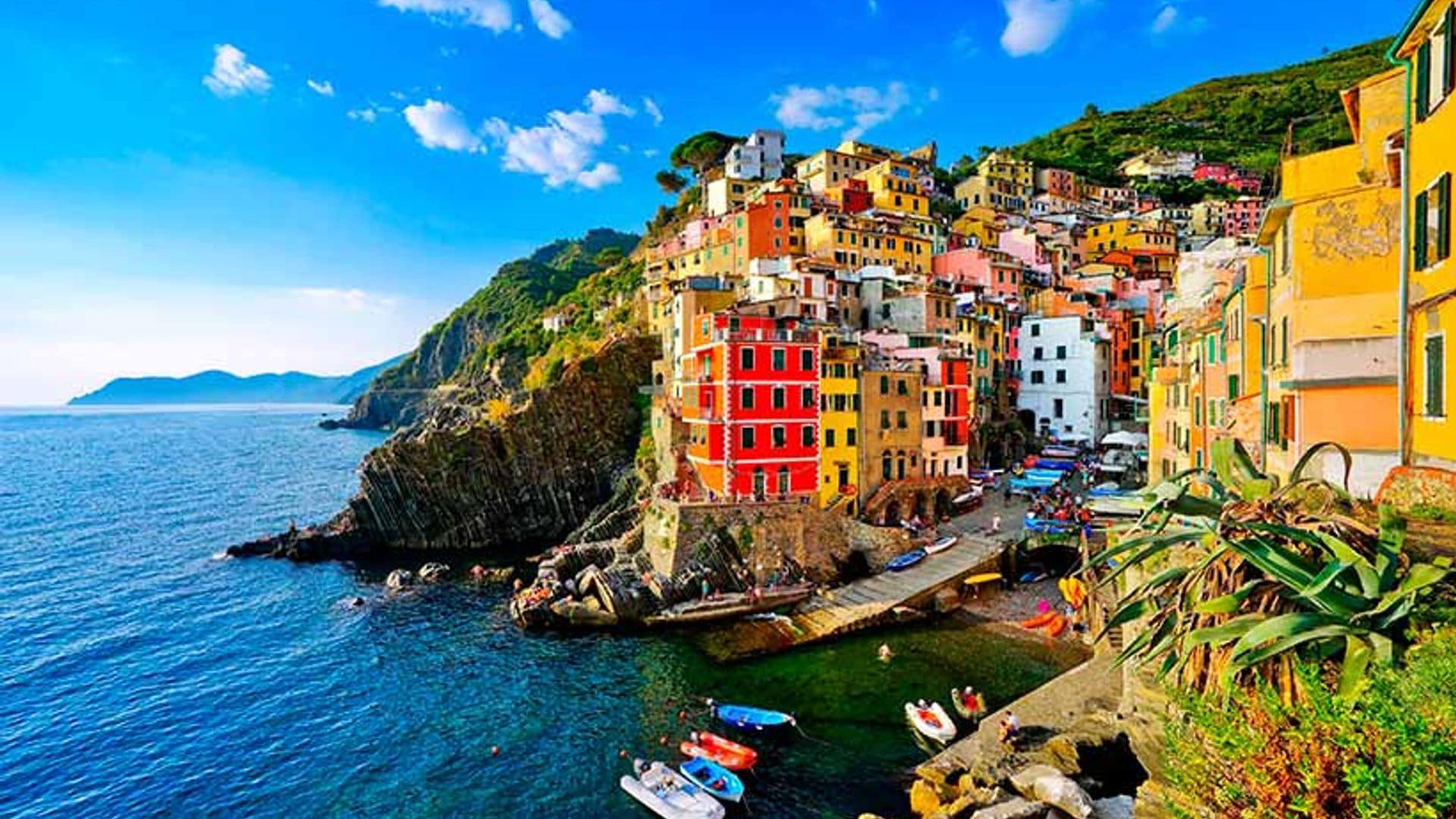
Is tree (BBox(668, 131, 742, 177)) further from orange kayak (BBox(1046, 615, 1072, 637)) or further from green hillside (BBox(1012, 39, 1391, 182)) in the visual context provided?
orange kayak (BBox(1046, 615, 1072, 637))

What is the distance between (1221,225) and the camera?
100m

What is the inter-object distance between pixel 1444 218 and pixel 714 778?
22959 millimetres

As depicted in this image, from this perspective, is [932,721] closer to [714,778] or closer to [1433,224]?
[714,778]

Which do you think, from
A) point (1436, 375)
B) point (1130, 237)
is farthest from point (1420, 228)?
point (1130, 237)

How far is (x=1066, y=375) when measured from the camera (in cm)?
6425

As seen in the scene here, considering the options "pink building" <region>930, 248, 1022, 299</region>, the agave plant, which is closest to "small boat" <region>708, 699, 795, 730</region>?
the agave plant

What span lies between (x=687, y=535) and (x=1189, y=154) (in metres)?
139

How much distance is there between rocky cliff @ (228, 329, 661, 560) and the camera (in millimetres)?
60062

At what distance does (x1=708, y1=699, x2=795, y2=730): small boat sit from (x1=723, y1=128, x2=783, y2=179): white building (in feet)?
281

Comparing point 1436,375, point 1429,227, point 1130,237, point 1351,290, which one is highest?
point 1130,237

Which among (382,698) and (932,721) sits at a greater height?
(932,721)

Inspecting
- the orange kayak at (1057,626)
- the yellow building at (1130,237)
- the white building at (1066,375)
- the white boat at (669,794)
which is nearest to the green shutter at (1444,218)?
the white boat at (669,794)

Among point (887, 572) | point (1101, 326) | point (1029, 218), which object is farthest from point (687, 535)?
point (1029, 218)

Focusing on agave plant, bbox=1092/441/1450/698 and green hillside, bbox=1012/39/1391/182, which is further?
green hillside, bbox=1012/39/1391/182
